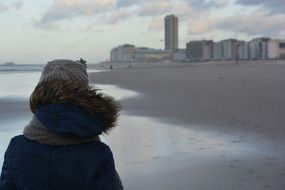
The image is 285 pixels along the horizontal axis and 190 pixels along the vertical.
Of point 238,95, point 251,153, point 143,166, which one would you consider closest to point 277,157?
point 251,153

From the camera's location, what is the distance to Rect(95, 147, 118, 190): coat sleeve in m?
1.88

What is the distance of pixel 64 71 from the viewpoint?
203 cm

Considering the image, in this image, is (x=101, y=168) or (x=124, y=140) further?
(x=124, y=140)

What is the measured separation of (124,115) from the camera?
1484cm

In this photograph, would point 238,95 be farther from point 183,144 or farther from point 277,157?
point 277,157

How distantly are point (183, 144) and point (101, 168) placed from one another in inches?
307

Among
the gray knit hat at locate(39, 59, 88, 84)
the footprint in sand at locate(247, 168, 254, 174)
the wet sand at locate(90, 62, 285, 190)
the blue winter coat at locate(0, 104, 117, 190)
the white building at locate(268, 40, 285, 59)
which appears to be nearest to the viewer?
the blue winter coat at locate(0, 104, 117, 190)

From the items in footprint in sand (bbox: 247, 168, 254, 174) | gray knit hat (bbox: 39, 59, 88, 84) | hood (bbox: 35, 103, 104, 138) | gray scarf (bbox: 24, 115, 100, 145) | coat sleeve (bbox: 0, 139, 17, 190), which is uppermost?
gray knit hat (bbox: 39, 59, 88, 84)

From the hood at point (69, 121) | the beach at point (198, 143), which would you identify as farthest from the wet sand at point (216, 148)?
the hood at point (69, 121)

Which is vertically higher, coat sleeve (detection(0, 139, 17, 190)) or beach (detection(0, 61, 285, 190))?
coat sleeve (detection(0, 139, 17, 190))

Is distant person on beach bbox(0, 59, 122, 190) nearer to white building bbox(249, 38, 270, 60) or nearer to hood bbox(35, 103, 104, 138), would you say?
hood bbox(35, 103, 104, 138)

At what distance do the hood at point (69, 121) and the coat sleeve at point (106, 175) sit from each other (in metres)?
0.10

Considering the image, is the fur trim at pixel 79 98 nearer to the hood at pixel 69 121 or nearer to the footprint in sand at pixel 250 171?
the hood at pixel 69 121

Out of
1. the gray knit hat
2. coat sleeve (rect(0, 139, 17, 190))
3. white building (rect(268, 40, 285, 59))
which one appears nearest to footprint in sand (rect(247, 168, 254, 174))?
the gray knit hat
